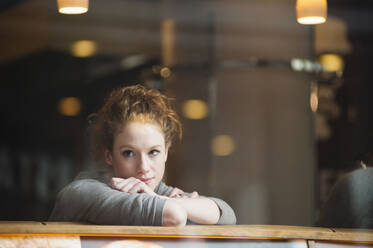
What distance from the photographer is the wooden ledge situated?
1438mm

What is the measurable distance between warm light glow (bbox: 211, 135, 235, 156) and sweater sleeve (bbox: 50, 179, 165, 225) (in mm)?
2316

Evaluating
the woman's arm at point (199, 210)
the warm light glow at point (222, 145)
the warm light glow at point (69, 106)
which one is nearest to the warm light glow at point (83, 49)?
the warm light glow at point (69, 106)

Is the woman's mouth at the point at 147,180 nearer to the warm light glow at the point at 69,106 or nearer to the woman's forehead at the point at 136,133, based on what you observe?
the woman's forehead at the point at 136,133

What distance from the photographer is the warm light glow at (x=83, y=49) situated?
3.91m

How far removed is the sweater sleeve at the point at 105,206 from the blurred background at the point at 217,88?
1554 millimetres

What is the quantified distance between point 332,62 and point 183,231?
2.38 meters

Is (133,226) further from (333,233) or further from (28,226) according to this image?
(333,233)

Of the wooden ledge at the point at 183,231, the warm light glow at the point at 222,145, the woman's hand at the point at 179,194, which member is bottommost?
the wooden ledge at the point at 183,231

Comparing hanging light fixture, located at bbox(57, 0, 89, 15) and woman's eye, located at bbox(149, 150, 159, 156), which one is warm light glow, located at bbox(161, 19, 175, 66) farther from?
woman's eye, located at bbox(149, 150, 159, 156)

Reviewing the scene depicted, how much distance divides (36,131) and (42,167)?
0.24m

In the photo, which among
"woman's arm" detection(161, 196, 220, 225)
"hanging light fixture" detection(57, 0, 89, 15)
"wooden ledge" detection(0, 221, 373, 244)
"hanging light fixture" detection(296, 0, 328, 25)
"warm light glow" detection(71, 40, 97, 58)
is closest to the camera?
"wooden ledge" detection(0, 221, 373, 244)

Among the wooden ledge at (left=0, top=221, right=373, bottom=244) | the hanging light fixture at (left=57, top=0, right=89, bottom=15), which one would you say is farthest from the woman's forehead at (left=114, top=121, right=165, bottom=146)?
the hanging light fixture at (left=57, top=0, right=89, bottom=15)

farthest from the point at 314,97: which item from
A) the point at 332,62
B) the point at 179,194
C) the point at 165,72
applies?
the point at 179,194

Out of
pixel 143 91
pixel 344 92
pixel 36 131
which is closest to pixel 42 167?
pixel 36 131
